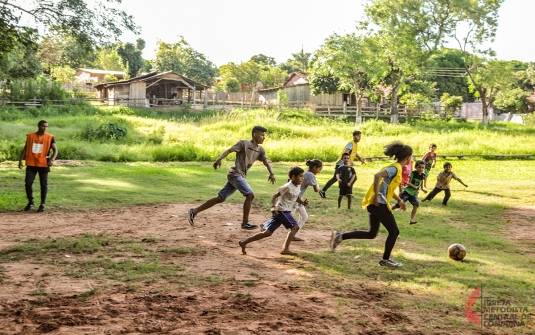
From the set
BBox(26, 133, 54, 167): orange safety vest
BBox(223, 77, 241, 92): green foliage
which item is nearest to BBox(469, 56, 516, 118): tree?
BBox(223, 77, 241, 92): green foliage

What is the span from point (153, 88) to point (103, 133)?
2837 centimetres

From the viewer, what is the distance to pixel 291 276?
694 centimetres

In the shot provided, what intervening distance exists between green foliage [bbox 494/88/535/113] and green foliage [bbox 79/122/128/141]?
147ft

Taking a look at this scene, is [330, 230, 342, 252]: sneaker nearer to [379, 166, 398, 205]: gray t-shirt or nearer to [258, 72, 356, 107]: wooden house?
[379, 166, 398, 205]: gray t-shirt

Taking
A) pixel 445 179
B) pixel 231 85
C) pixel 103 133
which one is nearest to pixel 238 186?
pixel 445 179

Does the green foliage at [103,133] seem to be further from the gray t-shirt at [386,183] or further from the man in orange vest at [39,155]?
the gray t-shirt at [386,183]

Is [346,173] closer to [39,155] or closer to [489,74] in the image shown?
[39,155]

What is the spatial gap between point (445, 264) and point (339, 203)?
517 cm

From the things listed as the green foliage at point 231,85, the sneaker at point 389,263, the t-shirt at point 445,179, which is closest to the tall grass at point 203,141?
the t-shirt at point 445,179

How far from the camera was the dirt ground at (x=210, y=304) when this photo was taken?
5137mm

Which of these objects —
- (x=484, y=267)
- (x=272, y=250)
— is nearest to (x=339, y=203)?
(x=272, y=250)

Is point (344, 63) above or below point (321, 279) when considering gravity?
above

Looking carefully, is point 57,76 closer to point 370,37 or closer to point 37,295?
point 370,37

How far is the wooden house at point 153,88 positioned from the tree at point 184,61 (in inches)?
691
